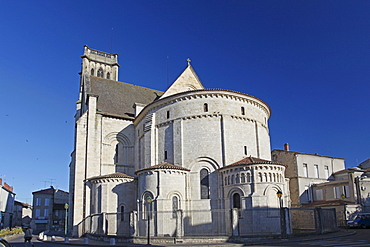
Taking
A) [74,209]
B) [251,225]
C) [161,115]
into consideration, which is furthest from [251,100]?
[74,209]

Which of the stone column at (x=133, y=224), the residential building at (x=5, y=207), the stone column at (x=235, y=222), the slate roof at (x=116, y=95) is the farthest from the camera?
the residential building at (x=5, y=207)

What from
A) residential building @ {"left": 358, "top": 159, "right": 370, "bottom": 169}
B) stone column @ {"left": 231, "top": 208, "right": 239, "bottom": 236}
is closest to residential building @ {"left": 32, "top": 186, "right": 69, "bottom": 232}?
stone column @ {"left": 231, "top": 208, "right": 239, "bottom": 236}

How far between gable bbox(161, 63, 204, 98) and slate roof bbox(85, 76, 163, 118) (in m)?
7.27

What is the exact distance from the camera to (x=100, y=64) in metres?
58.8

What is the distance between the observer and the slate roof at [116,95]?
119 ft

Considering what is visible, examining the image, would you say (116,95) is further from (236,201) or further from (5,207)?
(5,207)

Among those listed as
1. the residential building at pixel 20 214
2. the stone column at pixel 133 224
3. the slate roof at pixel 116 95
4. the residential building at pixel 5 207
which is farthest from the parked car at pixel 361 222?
the residential building at pixel 20 214

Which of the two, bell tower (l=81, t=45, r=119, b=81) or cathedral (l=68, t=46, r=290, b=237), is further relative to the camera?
bell tower (l=81, t=45, r=119, b=81)

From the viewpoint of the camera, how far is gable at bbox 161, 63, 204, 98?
3175 centimetres

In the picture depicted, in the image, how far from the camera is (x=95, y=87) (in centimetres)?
3884

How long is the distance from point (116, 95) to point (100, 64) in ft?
73.4

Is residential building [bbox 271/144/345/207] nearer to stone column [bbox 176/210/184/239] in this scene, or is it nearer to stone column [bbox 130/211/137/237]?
stone column [bbox 176/210/184/239]

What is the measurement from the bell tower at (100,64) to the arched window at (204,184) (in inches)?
1511

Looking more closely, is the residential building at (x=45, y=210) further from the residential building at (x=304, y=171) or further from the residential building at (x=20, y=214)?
the residential building at (x=304, y=171)
